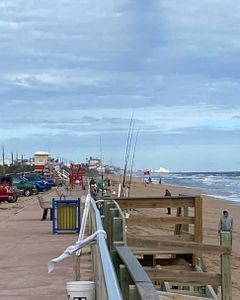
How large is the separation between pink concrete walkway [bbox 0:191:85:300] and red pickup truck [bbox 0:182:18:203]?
23.9 m

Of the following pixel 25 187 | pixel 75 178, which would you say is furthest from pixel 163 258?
pixel 75 178

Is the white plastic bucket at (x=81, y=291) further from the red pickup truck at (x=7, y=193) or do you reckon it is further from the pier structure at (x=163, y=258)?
the red pickup truck at (x=7, y=193)

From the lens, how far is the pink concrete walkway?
953 centimetres

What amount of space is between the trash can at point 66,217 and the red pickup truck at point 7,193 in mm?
25062

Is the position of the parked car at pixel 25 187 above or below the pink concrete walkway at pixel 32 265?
below

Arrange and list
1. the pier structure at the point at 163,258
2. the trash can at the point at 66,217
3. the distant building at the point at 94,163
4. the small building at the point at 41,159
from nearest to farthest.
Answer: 1. the pier structure at the point at 163,258
2. the trash can at the point at 66,217
3. the distant building at the point at 94,163
4. the small building at the point at 41,159

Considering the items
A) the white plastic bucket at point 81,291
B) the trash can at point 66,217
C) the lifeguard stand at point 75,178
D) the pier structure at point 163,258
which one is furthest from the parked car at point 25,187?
the white plastic bucket at point 81,291

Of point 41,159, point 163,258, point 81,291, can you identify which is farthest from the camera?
point 41,159

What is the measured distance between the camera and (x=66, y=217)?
63.2 feet

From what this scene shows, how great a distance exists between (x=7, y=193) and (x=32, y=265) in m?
32.6

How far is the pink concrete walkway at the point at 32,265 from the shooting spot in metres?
9.53

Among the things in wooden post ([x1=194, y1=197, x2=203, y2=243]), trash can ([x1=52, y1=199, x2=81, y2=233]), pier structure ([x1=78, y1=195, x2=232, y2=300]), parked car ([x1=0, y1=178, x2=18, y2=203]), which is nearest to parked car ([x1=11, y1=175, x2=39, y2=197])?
parked car ([x1=0, y1=178, x2=18, y2=203])

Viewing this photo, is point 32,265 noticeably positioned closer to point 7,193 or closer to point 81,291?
point 81,291

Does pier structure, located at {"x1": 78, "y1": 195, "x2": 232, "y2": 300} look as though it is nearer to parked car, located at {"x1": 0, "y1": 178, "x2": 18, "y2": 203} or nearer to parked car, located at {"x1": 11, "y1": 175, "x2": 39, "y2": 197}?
parked car, located at {"x1": 0, "y1": 178, "x2": 18, "y2": 203}
